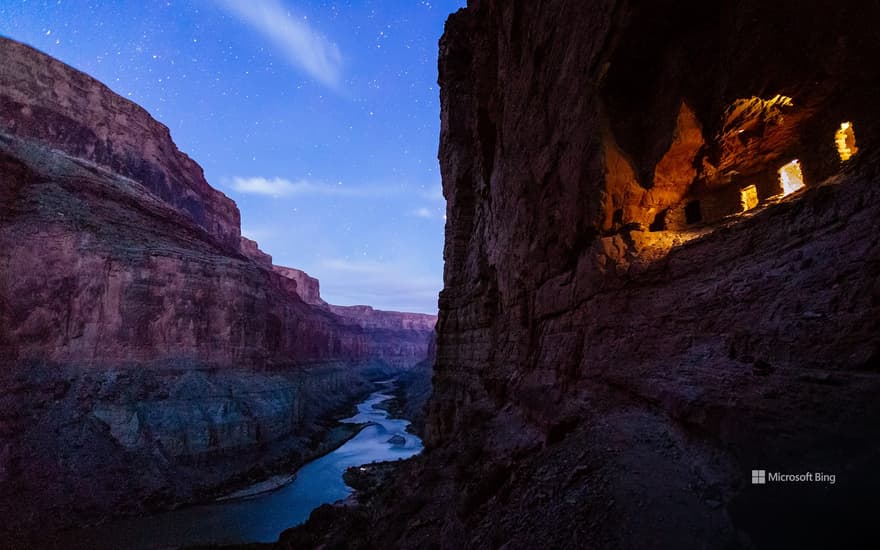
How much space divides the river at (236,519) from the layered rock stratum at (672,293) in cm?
933

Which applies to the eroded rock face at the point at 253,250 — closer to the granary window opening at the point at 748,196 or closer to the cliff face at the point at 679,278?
the cliff face at the point at 679,278

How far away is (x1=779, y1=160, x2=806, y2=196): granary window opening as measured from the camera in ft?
37.7

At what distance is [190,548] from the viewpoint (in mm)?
21203

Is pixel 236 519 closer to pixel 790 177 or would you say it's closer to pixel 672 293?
pixel 672 293

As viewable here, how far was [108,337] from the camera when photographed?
1248 inches

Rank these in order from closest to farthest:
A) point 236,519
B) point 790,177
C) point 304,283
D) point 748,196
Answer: point 790,177, point 748,196, point 236,519, point 304,283

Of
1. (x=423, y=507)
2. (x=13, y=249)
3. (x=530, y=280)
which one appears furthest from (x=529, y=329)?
(x=13, y=249)

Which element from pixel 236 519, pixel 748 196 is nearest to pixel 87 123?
pixel 236 519

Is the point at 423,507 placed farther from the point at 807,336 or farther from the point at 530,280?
the point at 807,336

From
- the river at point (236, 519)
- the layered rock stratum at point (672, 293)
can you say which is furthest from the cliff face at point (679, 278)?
the river at point (236, 519)

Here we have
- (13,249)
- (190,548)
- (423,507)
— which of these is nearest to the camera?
(423,507)

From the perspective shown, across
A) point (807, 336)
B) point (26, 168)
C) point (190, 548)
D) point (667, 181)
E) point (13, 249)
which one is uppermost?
A: point (26, 168)

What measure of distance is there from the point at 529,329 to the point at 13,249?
129ft

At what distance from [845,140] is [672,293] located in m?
6.87
